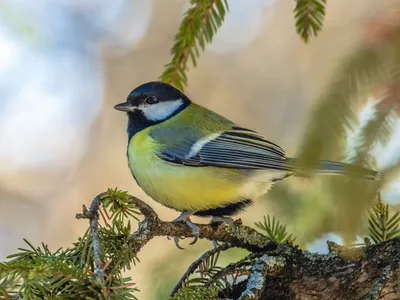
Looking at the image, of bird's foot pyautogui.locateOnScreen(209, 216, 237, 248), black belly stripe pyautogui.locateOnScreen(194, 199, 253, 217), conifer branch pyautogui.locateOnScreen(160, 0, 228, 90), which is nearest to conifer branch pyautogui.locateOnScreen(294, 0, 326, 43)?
conifer branch pyautogui.locateOnScreen(160, 0, 228, 90)

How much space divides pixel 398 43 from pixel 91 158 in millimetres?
3768

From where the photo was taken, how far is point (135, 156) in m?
2.20

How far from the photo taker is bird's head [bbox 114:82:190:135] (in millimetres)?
2467

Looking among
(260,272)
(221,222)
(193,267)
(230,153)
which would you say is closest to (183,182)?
(230,153)

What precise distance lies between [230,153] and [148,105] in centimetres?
47

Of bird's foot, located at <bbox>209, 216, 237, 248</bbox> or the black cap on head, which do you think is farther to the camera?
the black cap on head

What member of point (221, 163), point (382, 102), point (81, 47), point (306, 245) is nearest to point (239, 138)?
point (221, 163)

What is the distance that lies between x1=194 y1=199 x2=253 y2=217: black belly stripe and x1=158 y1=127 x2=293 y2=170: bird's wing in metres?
0.17

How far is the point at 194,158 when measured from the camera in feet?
7.35

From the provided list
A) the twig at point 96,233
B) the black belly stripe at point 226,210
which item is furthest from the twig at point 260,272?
the black belly stripe at point 226,210

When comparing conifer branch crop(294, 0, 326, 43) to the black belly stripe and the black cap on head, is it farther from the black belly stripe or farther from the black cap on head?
the black cap on head

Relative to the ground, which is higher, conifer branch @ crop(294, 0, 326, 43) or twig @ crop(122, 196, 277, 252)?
conifer branch @ crop(294, 0, 326, 43)

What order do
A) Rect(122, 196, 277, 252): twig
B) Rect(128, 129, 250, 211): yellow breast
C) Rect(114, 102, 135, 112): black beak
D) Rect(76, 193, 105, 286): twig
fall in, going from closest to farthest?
Rect(76, 193, 105, 286): twig
Rect(122, 196, 277, 252): twig
Rect(128, 129, 250, 211): yellow breast
Rect(114, 102, 135, 112): black beak

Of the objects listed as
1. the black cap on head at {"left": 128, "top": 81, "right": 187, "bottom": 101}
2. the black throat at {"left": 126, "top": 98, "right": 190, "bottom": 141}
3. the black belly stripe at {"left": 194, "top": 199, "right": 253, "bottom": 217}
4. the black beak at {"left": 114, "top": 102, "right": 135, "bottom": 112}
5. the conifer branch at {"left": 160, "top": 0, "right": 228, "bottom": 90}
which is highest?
the black cap on head at {"left": 128, "top": 81, "right": 187, "bottom": 101}
